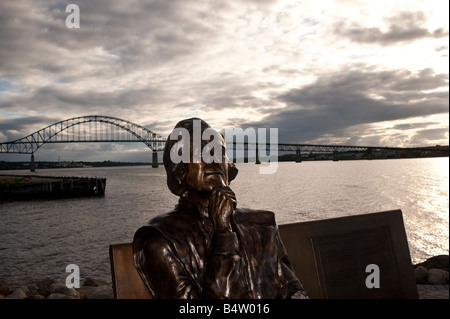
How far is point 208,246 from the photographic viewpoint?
2.26 metres

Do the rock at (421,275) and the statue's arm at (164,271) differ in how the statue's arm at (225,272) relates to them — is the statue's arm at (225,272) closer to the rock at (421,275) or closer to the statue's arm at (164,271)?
the statue's arm at (164,271)

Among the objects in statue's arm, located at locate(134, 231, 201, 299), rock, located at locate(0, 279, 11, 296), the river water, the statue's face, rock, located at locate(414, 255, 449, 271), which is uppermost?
the statue's face

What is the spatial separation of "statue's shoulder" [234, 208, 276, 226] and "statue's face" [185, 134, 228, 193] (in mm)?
305

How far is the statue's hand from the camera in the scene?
2.14 meters

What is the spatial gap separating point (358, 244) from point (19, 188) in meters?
44.8

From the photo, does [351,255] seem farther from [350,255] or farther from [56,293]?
[56,293]

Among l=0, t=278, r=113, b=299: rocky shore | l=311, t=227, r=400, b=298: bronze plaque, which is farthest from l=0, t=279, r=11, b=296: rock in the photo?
l=311, t=227, r=400, b=298: bronze plaque

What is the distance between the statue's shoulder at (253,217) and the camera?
2.51 metres

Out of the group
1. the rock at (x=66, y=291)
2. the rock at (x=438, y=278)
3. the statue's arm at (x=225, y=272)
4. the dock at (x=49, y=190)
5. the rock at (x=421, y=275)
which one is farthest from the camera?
the dock at (x=49, y=190)

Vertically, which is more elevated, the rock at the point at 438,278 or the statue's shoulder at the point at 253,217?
the statue's shoulder at the point at 253,217

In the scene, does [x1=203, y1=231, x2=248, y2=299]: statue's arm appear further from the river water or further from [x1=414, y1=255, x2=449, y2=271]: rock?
the river water

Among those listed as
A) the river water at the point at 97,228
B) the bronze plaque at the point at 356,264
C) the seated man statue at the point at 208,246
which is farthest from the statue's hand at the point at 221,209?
the river water at the point at 97,228

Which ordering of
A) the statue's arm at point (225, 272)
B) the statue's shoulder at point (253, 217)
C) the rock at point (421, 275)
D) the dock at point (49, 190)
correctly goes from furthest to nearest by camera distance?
the dock at point (49, 190)
the rock at point (421, 275)
the statue's shoulder at point (253, 217)
the statue's arm at point (225, 272)
